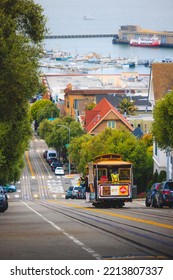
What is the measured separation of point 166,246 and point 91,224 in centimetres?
776

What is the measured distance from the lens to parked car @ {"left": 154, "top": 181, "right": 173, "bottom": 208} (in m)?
41.6

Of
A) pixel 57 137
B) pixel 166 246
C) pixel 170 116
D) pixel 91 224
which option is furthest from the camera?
pixel 57 137

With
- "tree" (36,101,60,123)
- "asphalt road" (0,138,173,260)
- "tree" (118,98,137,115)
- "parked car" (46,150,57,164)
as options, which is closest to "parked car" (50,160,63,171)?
"parked car" (46,150,57,164)

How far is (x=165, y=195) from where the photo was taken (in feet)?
138

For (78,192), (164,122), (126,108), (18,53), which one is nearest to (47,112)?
(126,108)

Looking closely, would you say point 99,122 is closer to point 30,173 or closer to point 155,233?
point 30,173

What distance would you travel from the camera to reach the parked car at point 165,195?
41606 mm

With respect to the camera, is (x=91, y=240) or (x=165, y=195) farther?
(x=165, y=195)

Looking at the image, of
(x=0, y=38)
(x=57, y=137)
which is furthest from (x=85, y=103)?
(x=0, y=38)

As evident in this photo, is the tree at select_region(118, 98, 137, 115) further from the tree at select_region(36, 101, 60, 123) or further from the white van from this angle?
the tree at select_region(36, 101, 60, 123)

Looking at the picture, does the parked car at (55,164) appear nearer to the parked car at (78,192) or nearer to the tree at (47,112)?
the tree at (47,112)

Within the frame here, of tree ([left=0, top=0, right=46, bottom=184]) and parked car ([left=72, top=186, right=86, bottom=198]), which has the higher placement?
tree ([left=0, top=0, right=46, bottom=184])

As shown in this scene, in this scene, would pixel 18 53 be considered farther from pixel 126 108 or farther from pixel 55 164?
pixel 126 108
